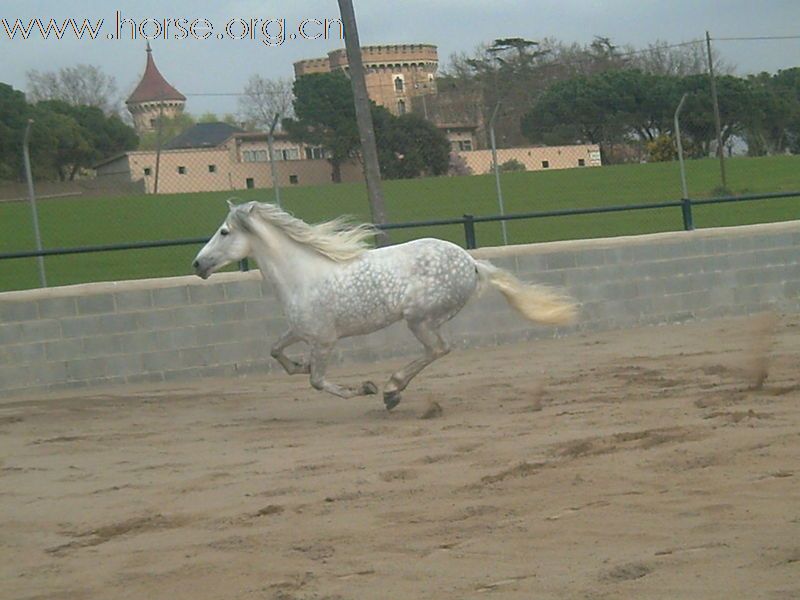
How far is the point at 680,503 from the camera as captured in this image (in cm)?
529

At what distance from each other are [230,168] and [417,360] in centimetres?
1064

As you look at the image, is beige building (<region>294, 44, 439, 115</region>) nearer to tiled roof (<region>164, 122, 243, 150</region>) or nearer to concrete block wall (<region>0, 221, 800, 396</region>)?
tiled roof (<region>164, 122, 243, 150</region>)

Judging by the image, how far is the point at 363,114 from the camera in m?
16.9

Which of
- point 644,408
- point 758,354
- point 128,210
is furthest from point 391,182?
point 644,408

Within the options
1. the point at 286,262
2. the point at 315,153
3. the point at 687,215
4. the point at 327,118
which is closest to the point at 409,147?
the point at 327,118

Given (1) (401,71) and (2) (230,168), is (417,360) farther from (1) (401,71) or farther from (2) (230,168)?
(1) (401,71)

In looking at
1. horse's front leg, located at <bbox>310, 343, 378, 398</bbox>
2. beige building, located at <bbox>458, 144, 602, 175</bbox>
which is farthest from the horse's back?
beige building, located at <bbox>458, 144, 602, 175</bbox>

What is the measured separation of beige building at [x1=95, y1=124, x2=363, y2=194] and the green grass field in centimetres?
54

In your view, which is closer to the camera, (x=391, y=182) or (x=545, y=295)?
(x=545, y=295)

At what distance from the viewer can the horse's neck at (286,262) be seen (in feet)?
29.4

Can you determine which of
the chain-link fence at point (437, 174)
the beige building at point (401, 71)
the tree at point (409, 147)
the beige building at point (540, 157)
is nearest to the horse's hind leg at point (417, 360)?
the chain-link fence at point (437, 174)

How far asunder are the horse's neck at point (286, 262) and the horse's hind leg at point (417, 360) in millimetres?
800

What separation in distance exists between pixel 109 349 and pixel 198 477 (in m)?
5.39

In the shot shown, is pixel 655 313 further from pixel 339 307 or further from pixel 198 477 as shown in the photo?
pixel 198 477
